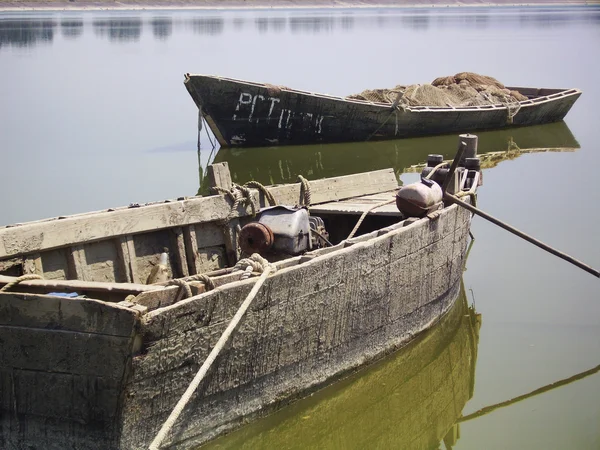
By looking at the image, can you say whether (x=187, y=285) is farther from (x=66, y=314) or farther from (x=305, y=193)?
(x=305, y=193)

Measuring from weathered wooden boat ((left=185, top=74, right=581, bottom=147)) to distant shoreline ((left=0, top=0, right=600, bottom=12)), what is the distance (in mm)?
84439

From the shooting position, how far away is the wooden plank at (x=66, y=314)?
15.3 feet

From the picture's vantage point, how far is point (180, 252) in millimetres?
6910

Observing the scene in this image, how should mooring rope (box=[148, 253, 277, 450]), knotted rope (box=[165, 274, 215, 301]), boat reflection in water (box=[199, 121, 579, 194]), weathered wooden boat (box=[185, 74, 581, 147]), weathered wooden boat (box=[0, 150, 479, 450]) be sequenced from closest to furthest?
mooring rope (box=[148, 253, 277, 450]) < weathered wooden boat (box=[0, 150, 479, 450]) < knotted rope (box=[165, 274, 215, 301]) < boat reflection in water (box=[199, 121, 579, 194]) < weathered wooden boat (box=[185, 74, 581, 147])

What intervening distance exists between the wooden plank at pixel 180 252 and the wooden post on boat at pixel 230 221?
483mm

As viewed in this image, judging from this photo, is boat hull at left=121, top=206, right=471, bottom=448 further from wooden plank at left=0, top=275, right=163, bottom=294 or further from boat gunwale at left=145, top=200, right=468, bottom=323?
wooden plank at left=0, top=275, right=163, bottom=294

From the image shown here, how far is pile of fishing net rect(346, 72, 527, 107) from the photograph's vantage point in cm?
1814

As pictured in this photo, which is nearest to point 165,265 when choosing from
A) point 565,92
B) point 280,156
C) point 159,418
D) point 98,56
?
point 159,418

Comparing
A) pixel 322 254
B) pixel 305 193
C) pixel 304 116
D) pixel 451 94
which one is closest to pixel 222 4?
pixel 451 94

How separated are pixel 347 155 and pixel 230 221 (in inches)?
383

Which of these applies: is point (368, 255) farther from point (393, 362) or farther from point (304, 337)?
point (393, 362)

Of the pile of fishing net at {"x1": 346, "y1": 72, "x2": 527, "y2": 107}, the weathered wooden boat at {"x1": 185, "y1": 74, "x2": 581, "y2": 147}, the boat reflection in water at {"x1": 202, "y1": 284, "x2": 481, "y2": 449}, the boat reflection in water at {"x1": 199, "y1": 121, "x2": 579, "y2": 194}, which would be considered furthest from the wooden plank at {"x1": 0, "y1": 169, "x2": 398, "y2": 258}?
the pile of fishing net at {"x1": 346, "y1": 72, "x2": 527, "y2": 107}

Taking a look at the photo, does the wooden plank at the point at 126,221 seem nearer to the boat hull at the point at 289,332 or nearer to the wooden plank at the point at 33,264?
the wooden plank at the point at 33,264

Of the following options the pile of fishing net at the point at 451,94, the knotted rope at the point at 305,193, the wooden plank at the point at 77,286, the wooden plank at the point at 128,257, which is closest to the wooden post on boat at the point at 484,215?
the knotted rope at the point at 305,193
